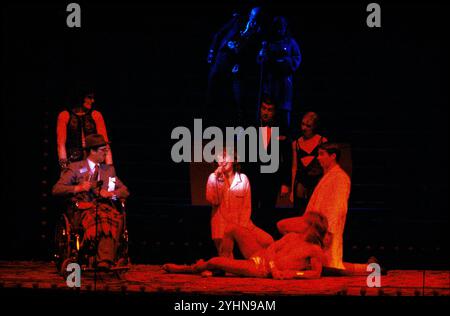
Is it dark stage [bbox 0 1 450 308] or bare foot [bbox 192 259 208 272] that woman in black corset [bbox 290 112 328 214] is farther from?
bare foot [bbox 192 259 208 272]

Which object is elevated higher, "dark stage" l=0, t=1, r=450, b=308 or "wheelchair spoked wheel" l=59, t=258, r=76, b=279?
"dark stage" l=0, t=1, r=450, b=308

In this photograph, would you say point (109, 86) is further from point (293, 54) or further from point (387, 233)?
point (387, 233)

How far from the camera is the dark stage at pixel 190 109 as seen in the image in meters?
10.9

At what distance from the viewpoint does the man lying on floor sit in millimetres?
9727

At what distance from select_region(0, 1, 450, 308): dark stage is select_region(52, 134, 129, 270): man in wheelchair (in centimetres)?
114

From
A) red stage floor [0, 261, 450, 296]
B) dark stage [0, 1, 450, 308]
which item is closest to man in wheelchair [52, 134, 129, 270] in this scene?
red stage floor [0, 261, 450, 296]

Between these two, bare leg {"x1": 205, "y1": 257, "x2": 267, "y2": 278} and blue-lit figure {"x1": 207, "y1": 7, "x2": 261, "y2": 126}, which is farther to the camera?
blue-lit figure {"x1": 207, "y1": 7, "x2": 261, "y2": 126}

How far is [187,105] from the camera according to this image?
1110 centimetres

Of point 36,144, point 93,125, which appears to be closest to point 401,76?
point 93,125

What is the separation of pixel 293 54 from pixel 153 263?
2479mm

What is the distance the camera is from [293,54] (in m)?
10.8

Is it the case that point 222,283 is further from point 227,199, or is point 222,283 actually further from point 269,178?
point 269,178

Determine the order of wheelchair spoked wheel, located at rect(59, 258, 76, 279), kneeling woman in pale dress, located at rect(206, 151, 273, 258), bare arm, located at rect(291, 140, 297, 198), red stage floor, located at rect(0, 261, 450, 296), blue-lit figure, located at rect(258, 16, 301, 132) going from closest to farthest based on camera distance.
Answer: red stage floor, located at rect(0, 261, 450, 296)
wheelchair spoked wheel, located at rect(59, 258, 76, 279)
kneeling woman in pale dress, located at rect(206, 151, 273, 258)
bare arm, located at rect(291, 140, 297, 198)
blue-lit figure, located at rect(258, 16, 301, 132)

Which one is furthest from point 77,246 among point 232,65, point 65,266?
point 232,65
